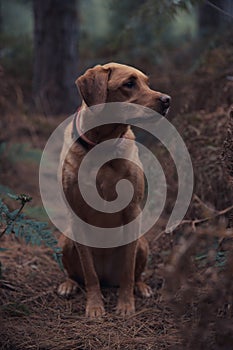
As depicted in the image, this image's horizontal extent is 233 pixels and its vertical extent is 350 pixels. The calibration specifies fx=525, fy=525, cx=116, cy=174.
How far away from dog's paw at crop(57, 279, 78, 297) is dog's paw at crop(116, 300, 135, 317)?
425 millimetres

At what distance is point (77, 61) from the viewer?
7.65m

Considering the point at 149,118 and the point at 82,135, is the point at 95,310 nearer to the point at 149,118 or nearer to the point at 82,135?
the point at 82,135

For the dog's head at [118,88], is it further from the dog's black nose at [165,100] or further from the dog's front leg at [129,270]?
the dog's front leg at [129,270]

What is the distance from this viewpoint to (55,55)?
750cm

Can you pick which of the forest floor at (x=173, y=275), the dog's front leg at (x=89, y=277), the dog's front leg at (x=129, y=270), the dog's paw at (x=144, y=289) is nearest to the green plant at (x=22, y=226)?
the forest floor at (x=173, y=275)

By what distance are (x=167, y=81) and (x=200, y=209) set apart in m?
3.26

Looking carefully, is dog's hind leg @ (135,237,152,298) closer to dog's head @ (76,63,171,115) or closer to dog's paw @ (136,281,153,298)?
dog's paw @ (136,281,153,298)

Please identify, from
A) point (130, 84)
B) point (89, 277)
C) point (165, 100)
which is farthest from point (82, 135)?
point (89, 277)

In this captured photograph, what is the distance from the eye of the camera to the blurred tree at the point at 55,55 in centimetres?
740

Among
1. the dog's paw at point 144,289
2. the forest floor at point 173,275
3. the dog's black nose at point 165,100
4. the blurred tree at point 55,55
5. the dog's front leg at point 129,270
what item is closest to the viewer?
the forest floor at point 173,275

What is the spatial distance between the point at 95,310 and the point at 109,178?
3.06 ft

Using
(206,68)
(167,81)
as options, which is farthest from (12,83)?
(206,68)

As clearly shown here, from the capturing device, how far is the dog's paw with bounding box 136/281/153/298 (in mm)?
3975

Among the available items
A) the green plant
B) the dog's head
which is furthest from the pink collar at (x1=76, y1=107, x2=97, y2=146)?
the green plant
